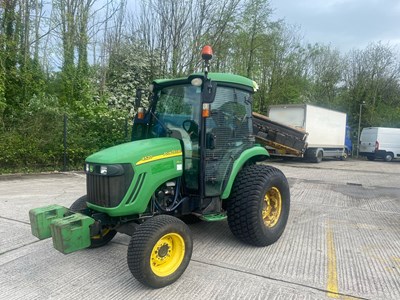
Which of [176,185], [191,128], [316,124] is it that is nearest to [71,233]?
[176,185]

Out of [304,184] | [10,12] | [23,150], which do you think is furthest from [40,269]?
[10,12]

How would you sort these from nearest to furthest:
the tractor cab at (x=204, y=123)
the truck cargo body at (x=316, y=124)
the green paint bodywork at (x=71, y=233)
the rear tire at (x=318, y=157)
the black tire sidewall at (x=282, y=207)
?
1. the green paint bodywork at (x=71, y=233)
2. the tractor cab at (x=204, y=123)
3. the black tire sidewall at (x=282, y=207)
4. the truck cargo body at (x=316, y=124)
5. the rear tire at (x=318, y=157)

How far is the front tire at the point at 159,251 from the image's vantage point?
115 inches

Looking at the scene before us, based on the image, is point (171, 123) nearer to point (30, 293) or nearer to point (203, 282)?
point (203, 282)

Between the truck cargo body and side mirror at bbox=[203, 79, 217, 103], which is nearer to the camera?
side mirror at bbox=[203, 79, 217, 103]

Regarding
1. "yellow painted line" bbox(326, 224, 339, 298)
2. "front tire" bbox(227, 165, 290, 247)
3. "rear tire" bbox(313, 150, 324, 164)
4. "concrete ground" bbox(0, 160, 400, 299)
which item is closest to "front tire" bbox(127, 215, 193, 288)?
"concrete ground" bbox(0, 160, 400, 299)

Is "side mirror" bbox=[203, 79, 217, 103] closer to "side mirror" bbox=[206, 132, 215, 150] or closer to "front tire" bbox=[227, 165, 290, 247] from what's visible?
"side mirror" bbox=[206, 132, 215, 150]

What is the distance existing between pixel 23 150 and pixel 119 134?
9.72 feet

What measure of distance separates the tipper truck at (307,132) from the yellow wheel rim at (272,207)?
24.6ft

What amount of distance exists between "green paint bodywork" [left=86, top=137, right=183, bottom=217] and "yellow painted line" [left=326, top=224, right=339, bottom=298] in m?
1.91

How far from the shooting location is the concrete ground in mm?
3064

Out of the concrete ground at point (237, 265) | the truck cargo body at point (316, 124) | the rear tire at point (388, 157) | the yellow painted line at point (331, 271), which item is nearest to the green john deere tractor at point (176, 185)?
the concrete ground at point (237, 265)

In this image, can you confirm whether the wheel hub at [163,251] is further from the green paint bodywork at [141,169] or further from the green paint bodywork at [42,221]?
the green paint bodywork at [42,221]

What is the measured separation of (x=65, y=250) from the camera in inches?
115
